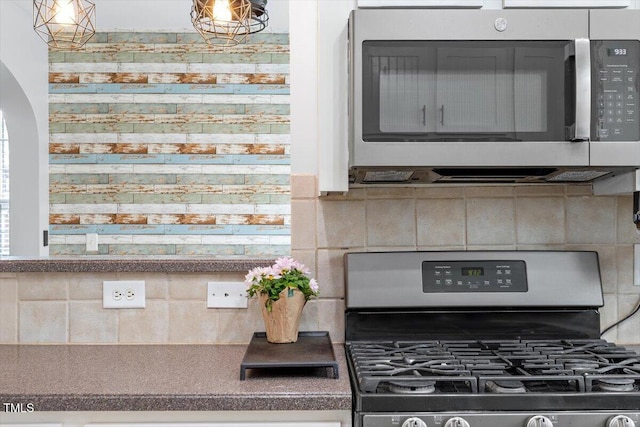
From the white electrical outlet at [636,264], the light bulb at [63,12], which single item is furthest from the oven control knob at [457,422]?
the light bulb at [63,12]

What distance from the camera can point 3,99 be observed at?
3.75 meters

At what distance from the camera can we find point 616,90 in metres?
1.41

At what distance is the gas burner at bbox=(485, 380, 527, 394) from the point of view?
118cm

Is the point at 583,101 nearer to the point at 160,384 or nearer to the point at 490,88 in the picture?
the point at 490,88

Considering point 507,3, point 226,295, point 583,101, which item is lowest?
point 226,295

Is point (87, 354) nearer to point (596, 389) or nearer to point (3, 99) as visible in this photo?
point (596, 389)

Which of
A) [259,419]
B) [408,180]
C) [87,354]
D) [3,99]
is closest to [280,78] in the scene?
[3,99]

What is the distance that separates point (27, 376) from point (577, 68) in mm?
1533

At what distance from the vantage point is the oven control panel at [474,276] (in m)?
1.68

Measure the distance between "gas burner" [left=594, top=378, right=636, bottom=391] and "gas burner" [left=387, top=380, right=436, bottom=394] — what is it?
36cm

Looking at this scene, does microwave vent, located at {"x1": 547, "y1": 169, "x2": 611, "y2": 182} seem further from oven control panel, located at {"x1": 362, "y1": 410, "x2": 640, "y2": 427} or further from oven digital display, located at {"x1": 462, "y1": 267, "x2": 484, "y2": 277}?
oven control panel, located at {"x1": 362, "y1": 410, "x2": 640, "y2": 427}

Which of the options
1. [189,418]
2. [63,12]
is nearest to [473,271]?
[189,418]

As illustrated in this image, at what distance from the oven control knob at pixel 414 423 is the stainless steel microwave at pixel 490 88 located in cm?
60

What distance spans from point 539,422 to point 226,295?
950mm
